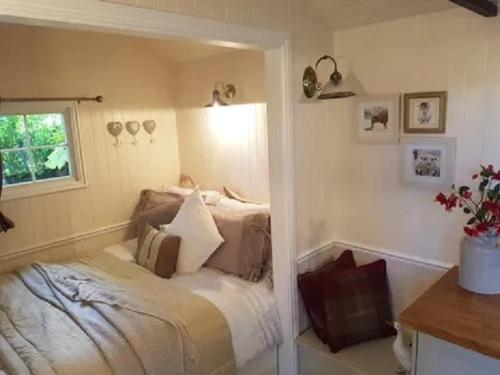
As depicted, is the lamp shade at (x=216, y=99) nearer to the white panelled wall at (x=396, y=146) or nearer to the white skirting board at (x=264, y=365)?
the white panelled wall at (x=396, y=146)

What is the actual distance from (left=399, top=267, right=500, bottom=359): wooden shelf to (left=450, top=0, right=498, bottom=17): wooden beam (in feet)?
3.55

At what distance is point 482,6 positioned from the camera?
1.44 m

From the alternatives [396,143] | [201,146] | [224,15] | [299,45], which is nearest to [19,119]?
[201,146]

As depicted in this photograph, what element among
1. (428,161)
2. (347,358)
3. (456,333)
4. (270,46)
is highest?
(270,46)

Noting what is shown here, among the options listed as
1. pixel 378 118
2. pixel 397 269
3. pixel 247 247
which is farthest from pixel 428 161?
pixel 247 247

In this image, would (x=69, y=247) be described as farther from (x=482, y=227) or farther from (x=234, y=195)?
(x=482, y=227)

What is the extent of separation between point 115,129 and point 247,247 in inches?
56.8

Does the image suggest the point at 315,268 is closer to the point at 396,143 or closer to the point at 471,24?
the point at 396,143

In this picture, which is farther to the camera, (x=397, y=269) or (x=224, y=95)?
(x=224, y=95)

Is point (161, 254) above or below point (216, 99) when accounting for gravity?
below

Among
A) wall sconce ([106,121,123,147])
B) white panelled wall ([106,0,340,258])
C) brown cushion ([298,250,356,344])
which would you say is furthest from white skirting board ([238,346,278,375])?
Answer: wall sconce ([106,121,123,147])

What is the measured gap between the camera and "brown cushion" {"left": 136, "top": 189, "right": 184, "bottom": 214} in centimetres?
284

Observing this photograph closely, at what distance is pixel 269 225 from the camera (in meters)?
2.14

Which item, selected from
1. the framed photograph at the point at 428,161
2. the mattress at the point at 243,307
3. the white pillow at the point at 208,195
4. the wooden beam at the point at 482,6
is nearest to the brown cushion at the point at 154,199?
the white pillow at the point at 208,195
